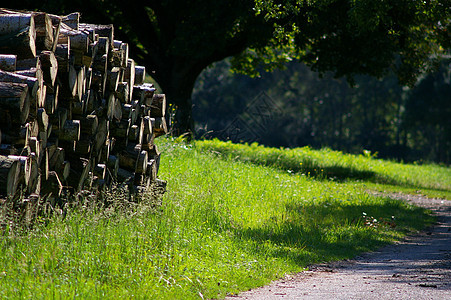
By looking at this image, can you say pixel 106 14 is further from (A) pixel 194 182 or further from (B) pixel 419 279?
(B) pixel 419 279

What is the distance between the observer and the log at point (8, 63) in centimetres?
578

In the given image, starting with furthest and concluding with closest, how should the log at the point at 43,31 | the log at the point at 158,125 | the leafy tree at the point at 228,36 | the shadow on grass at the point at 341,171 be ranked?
the shadow on grass at the point at 341,171 < the leafy tree at the point at 228,36 < the log at the point at 158,125 < the log at the point at 43,31

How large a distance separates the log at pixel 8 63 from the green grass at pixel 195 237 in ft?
5.52

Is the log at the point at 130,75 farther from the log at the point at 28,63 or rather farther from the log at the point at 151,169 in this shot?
the log at the point at 28,63

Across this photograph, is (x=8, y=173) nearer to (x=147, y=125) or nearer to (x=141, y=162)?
(x=141, y=162)

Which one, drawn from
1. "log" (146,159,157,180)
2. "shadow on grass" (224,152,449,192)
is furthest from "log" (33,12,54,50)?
"shadow on grass" (224,152,449,192)

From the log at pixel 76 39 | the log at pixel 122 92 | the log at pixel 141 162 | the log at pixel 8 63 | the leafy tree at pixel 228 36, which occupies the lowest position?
the log at pixel 141 162

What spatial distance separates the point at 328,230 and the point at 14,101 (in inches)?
227

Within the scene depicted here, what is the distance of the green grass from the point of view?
5.11m

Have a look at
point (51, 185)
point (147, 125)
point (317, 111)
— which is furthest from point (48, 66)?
point (317, 111)

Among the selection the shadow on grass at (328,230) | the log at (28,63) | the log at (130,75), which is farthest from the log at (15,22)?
the shadow on grass at (328,230)

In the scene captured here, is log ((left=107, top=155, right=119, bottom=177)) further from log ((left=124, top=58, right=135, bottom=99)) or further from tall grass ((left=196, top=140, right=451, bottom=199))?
tall grass ((left=196, top=140, right=451, bottom=199))

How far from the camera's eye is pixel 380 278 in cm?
647

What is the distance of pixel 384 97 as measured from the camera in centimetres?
5506
